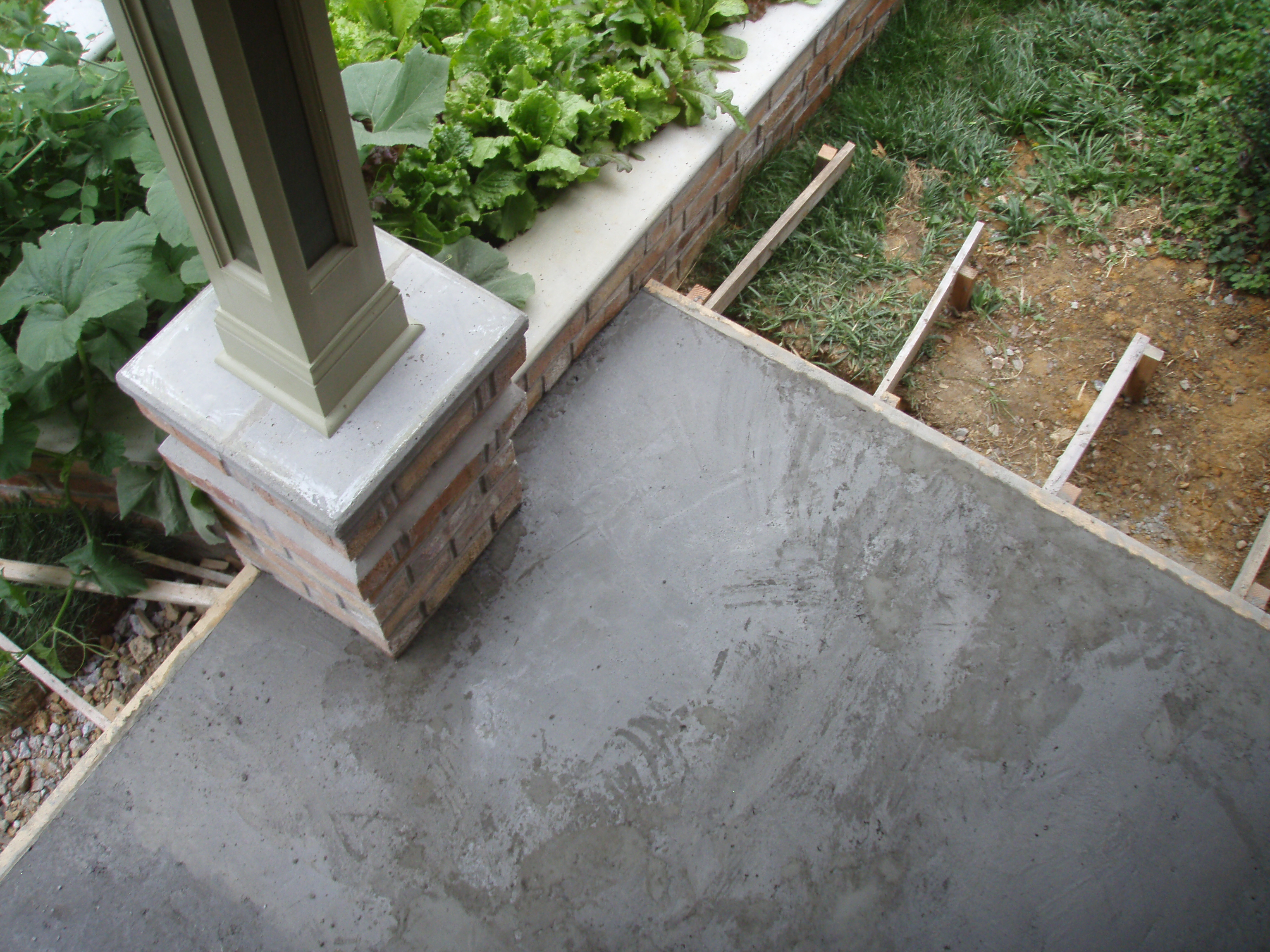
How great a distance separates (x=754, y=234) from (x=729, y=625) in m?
1.79

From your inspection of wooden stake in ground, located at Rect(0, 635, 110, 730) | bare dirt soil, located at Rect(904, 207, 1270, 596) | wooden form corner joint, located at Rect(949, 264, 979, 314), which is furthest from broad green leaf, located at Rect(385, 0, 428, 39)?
wooden stake in ground, located at Rect(0, 635, 110, 730)

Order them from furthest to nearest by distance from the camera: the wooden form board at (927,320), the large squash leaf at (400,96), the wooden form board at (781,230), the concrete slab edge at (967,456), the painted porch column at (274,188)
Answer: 1. the wooden form board at (781,230)
2. the wooden form board at (927,320)
3. the concrete slab edge at (967,456)
4. the large squash leaf at (400,96)
5. the painted porch column at (274,188)

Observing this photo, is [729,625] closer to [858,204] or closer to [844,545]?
[844,545]

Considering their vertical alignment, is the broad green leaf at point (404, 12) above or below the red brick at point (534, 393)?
above

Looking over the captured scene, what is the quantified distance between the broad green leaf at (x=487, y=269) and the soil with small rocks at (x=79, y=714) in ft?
4.71

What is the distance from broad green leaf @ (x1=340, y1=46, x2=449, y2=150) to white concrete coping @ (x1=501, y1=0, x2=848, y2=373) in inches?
22.4

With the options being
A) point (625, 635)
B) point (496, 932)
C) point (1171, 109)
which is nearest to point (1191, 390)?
point (1171, 109)

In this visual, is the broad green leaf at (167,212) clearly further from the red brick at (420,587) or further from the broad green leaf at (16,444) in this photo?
the red brick at (420,587)

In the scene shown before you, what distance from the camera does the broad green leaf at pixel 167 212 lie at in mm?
2049

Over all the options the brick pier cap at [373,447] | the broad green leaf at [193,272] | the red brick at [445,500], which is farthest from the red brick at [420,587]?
the broad green leaf at [193,272]

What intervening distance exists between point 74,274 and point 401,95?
3.17ft

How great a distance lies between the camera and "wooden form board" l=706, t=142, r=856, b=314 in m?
3.37

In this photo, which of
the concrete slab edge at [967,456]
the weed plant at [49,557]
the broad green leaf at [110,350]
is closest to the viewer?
the broad green leaf at [110,350]

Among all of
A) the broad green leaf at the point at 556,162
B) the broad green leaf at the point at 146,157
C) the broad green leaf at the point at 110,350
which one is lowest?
the broad green leaf at the point at 110,350
